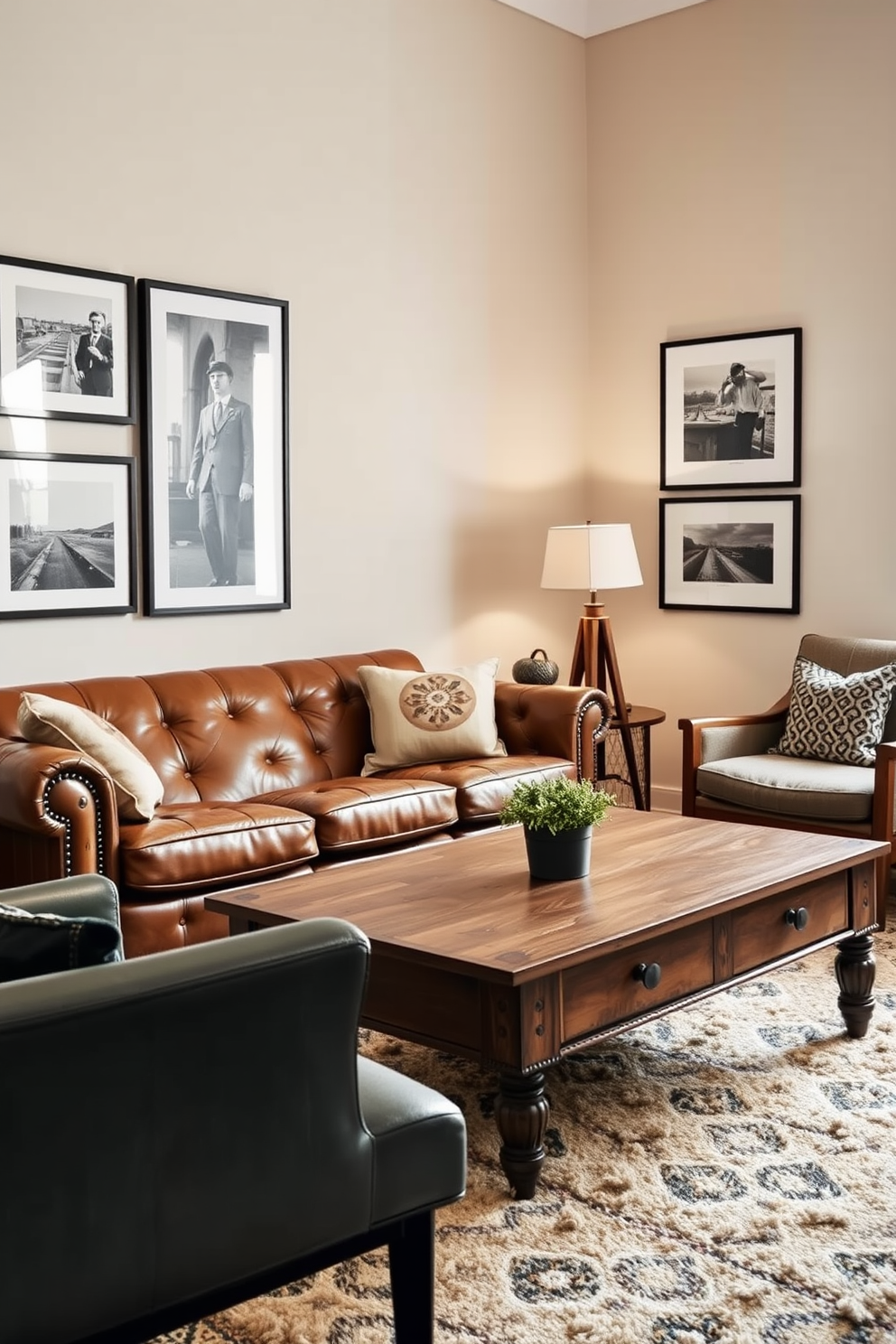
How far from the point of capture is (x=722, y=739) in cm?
504

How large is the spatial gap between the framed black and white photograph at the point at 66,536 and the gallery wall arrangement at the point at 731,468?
2.53 meters

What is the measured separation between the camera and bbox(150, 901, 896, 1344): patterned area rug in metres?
2.14

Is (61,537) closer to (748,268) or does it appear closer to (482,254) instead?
(482,254)

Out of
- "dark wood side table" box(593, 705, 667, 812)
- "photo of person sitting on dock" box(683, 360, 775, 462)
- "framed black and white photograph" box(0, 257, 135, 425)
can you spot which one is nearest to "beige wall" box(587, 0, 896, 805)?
"photo of person sitting on dock" box(683, 360, 775, 462)

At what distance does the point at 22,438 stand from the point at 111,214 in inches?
32.5

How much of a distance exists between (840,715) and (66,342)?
9.62 ft

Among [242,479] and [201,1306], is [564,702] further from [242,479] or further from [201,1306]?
[201,1306]

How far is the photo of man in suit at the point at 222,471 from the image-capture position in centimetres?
475

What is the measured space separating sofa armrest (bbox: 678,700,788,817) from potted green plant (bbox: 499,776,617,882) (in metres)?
1.77

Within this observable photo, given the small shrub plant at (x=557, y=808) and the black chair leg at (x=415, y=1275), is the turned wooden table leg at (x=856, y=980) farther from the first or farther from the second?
the black chair leg at (x=415, y=1275)

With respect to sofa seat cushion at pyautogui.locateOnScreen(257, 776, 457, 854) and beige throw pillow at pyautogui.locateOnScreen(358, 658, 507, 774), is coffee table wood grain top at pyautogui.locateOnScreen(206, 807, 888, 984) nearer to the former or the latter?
sofa seat cushion at pyautogui.locateOnScreen(257, 776, 457, 854)

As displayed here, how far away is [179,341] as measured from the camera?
4652 millimetres

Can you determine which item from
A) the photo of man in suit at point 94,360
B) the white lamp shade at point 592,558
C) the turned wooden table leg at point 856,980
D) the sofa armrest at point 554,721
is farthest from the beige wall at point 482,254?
the turned wooden table leg at point 856,980

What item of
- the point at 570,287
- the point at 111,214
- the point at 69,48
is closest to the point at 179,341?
the point at 111,214
